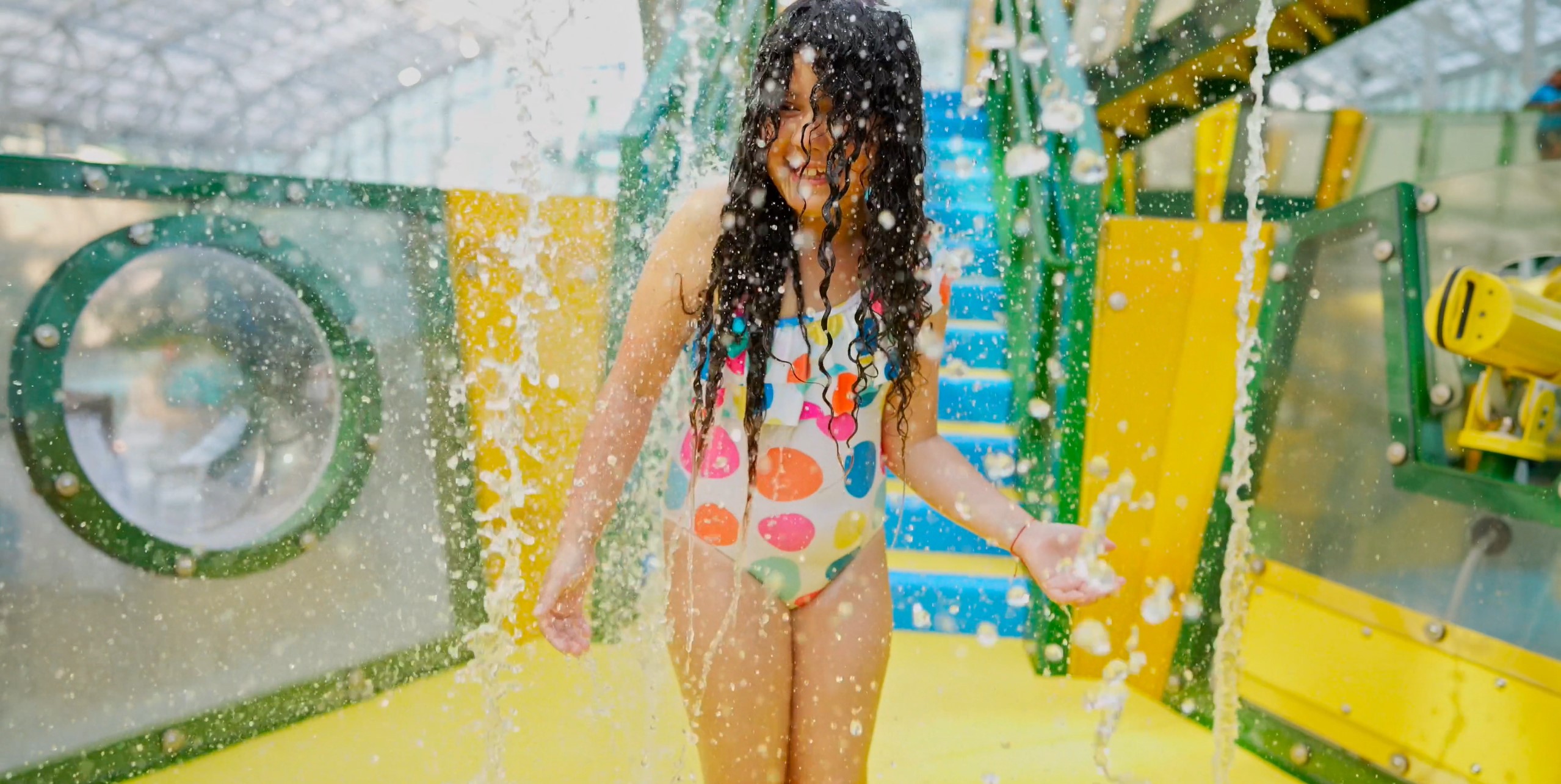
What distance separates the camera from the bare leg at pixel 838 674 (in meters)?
1.39

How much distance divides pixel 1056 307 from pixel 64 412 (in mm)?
2245

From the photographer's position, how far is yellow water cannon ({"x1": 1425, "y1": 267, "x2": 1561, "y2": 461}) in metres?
1.64

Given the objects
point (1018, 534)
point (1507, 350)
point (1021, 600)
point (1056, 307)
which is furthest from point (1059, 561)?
point (1056, 307)

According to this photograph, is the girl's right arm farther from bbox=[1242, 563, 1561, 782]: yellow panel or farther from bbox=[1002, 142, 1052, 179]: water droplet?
bbox=[1242, 563, 1561, 782]: yellow panel

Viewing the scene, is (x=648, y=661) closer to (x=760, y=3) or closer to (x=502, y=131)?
(x=502, y=131)

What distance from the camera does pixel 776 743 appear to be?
1.40 metres

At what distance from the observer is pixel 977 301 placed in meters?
2.92

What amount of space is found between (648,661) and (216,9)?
1.87 metres

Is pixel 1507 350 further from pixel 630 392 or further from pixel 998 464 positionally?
pixel 630 392

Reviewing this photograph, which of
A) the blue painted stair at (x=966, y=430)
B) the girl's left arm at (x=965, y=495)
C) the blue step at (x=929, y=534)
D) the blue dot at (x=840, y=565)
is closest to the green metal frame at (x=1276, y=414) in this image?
the blue painted stair at (x=966, y=430)

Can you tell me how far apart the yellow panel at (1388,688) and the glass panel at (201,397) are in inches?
90.2

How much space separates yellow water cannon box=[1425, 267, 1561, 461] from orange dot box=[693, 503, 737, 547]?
1.32 metres

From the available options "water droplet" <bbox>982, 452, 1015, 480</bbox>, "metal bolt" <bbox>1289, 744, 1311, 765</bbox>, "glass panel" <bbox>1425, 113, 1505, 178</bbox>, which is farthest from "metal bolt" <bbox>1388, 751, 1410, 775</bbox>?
"glass panel" <bbox>1425, 113, 1505, 178</bbox>

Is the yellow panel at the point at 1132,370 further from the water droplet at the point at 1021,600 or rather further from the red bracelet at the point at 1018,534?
the red bracelet at the point at 1018,534
